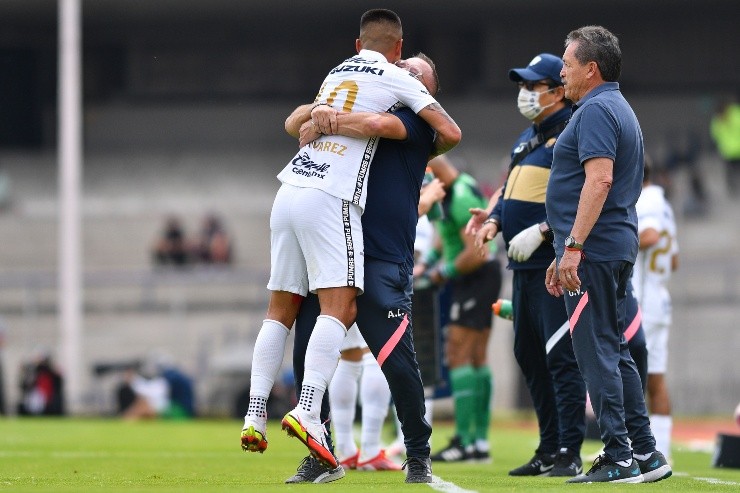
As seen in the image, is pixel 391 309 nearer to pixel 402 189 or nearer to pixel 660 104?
pixel 402 189

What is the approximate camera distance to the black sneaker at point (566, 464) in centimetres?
771

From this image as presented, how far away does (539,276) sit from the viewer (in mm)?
8016

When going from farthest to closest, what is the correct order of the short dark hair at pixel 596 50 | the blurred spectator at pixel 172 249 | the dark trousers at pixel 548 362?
the blurred spectator at pixel 172 249 → the dark trousers at pixel 548 362 → the short dark hair at pixel 596 50

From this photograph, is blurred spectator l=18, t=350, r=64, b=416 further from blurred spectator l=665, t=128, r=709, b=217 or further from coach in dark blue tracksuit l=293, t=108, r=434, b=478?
coach in dark blue tracksuit l=293, t=108, r=434, b=478

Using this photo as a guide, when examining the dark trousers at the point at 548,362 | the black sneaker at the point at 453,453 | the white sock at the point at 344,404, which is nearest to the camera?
the dark trousers at the point at 548,362

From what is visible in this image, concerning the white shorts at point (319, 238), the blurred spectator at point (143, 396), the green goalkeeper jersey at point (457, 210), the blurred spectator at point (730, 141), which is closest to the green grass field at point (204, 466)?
the white shorts at point (319, 238)

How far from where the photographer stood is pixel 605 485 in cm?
661

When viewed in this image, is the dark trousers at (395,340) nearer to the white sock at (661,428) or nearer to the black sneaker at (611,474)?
the black sneaker at (611,474)

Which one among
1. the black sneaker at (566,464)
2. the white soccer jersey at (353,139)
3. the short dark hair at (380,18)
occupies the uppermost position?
the short dark hair at (380,18)

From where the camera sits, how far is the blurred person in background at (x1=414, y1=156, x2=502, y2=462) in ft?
34.4

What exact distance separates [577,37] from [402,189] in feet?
3.93

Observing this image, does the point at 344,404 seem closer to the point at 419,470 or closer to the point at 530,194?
the point at 530,194

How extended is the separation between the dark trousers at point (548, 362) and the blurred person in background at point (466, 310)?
7.16 ft


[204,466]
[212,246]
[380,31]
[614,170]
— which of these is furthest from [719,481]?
[212,246]
